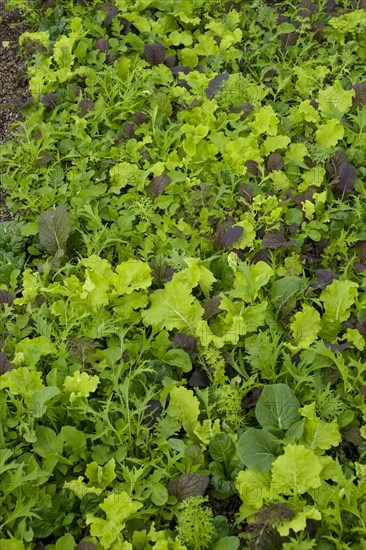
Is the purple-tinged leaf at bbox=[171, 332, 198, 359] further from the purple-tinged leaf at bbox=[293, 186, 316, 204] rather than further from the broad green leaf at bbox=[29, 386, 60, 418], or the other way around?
the purple-tinged leaf at bbox=[293, 186, 316, 204]

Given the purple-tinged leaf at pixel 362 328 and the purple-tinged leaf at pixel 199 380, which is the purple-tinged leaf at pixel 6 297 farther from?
the purple-tinged leaf at pixel 362 328

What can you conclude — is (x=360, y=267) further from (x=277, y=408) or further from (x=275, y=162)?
(x=277, y=408)

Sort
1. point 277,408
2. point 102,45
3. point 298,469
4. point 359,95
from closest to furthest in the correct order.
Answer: point 298,469
point 277,408
point 359,95
point 102,45

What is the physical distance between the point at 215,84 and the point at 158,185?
0.92m

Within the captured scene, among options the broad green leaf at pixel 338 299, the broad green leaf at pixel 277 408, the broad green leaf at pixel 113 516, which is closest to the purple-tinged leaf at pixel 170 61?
the broad green leaf at pixel 338 299

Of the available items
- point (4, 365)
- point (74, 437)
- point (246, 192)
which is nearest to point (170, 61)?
point (246, 192)

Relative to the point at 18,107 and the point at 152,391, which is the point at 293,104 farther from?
the point at 152,391

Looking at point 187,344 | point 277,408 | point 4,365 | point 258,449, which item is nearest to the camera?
point 258,449

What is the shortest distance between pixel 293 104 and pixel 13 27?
7.31ft

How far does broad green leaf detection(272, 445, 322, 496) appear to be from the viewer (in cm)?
228

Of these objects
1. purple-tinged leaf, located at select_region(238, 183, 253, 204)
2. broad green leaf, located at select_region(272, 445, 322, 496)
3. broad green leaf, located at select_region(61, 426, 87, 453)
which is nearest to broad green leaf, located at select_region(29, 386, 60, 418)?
broad green leaf, located at select_region(61, 426, 87, 453)

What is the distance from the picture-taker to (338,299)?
288 cm

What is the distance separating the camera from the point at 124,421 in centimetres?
255

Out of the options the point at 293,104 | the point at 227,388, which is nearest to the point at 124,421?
the point at 227,388
